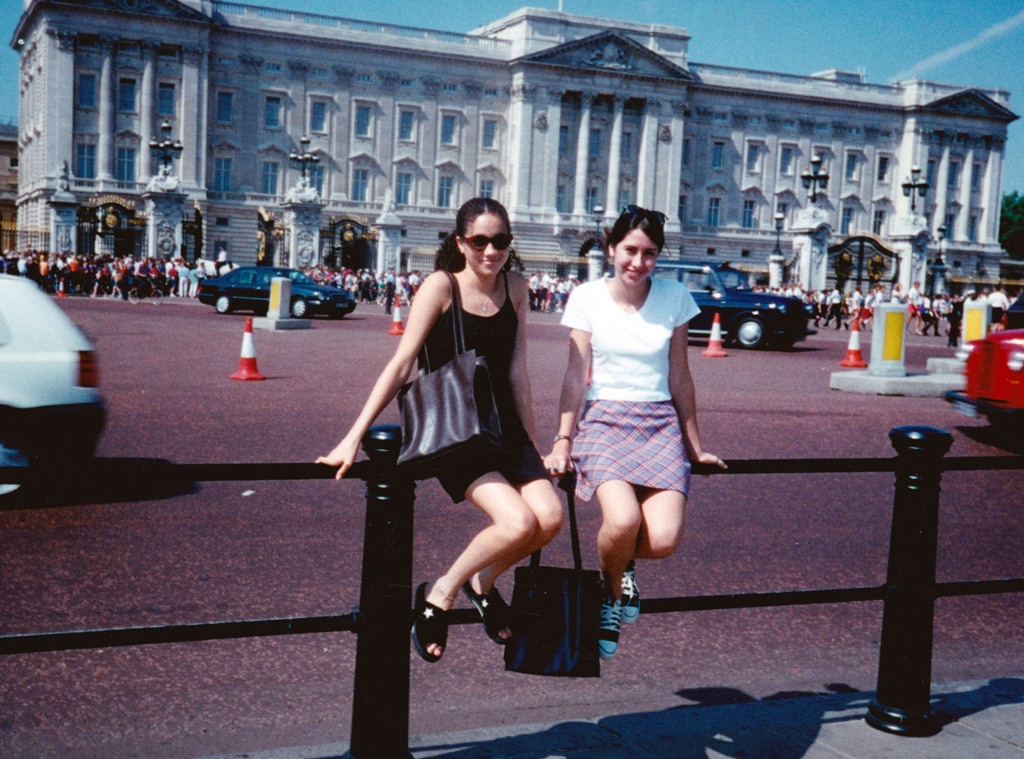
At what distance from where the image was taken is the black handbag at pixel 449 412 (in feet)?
9.80

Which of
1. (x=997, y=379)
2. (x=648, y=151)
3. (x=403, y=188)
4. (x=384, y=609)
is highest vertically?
(x=648, y=151)

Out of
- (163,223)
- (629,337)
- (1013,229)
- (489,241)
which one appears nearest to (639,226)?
(629,337)

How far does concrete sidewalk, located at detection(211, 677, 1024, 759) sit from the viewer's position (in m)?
3.18

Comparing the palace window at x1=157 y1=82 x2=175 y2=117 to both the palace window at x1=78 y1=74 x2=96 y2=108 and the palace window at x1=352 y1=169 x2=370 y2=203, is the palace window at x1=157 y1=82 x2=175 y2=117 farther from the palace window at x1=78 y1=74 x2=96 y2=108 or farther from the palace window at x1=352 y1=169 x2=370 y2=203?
the palace window at x1=352 y1=169 x2=370 y2=203

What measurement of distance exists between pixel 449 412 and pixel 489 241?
602 millimetres

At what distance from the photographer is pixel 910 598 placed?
3453 mm

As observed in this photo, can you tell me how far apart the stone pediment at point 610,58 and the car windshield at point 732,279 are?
163 ft

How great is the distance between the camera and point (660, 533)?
3258 millimetres

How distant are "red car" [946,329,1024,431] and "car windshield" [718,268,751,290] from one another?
13720mm

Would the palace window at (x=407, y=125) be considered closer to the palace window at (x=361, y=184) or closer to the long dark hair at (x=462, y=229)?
the palace window at (x=361, y=184)

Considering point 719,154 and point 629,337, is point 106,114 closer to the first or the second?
point 719,154

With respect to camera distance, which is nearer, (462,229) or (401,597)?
(401,597)

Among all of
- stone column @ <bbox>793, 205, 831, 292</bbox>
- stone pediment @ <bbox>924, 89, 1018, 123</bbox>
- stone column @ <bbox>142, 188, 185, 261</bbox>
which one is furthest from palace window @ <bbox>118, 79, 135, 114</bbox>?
stone pediment @ <bbox>924, 89, 1018, 123</bbox>

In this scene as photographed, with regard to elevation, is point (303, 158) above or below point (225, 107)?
below
